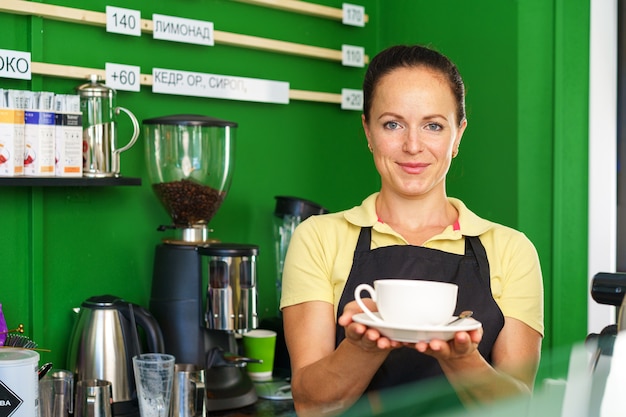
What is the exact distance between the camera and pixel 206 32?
2.37 meters

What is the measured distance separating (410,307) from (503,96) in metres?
1.55

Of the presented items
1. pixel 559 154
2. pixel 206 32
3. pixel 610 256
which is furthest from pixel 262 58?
pixel 610 256

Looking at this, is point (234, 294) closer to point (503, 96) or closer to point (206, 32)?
point (206, 32)

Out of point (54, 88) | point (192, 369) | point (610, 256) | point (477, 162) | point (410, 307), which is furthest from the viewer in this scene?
point (477, 162)

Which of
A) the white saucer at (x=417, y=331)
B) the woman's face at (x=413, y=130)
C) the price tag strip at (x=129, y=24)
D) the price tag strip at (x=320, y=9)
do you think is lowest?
the white saucer at (x=417, y=331)

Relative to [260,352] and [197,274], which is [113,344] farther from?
[260,352]

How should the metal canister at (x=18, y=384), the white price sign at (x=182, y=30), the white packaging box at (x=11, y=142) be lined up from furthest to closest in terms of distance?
the white price sign at (x=182, y=30), the white packaging box at (x=11, y=142), the metal canister at (x=18, y=384)

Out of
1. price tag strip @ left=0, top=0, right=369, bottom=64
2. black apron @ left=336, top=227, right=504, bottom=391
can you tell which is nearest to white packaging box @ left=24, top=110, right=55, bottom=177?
price tag strip @ left=0, top=0, right=369, bottom=64

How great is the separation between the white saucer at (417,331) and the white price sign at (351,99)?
1.76m

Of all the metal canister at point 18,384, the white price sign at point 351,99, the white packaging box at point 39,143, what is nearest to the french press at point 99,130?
the white packaging box at point 39,143

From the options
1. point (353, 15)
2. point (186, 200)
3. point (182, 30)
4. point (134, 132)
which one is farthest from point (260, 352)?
point (353, 15)

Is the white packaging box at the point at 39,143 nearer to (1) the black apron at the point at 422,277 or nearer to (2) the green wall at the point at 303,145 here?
(2) the green wall at the point at 303,145

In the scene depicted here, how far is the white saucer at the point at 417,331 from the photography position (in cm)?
103

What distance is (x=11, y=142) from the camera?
1.88 meters
